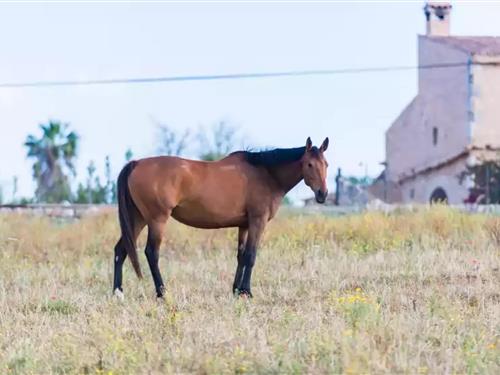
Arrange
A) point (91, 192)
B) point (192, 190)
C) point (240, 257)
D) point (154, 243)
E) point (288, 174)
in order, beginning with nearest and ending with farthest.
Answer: point (154, 243) → point (192, 190) → point (240, 257) → point (288, 174) → point (91, 192)

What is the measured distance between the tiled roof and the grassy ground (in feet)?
72.3

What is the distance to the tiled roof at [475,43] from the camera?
3884cm

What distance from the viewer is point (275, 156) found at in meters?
12.1

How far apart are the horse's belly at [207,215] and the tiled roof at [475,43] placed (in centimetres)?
2865

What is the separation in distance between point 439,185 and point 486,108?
12.6 ft

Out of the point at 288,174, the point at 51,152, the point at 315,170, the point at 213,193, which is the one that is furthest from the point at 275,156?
the point at 51,152

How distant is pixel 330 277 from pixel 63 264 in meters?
4.67

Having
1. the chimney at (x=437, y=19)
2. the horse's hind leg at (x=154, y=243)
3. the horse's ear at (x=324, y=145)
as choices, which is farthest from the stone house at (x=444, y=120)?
the horse's hind leg at (x=154, y=243)

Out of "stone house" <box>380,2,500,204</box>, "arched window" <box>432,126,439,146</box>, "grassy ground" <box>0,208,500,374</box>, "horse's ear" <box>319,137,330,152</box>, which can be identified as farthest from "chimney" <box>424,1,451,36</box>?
"horse's ear" <box>319,137,330,152</box>

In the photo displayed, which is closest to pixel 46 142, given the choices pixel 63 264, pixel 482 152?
pixel 482 152

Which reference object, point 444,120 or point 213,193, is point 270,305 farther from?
point 444,120

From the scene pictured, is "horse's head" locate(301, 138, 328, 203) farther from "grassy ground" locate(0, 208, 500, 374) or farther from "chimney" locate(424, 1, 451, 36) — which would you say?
"chimney" locate(424, 1, 451, 36)

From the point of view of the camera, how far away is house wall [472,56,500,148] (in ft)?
127

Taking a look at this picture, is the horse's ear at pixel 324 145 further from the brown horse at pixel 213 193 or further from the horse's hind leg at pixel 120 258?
the horse's hind leg at pixel 120 258
